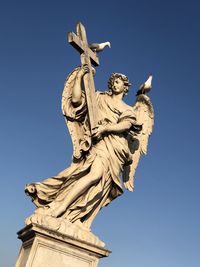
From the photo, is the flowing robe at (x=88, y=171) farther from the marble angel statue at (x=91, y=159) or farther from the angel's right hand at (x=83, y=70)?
the angel's right hand at (x=83, y=70)

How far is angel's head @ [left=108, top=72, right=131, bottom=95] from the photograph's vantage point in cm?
841

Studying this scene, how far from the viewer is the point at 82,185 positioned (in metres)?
7.07

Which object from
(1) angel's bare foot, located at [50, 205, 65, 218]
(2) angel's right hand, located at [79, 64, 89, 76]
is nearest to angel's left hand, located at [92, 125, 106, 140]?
(2) angel's right hand, located at [79, 64, 89, 76]

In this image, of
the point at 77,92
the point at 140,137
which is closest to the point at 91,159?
the point at 77,92

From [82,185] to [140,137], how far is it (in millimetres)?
2278

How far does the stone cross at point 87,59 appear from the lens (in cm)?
768

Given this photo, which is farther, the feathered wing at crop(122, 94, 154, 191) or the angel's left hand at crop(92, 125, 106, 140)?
the feathered wing at crop(122, 94, 154, 191)

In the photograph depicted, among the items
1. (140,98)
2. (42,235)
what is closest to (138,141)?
(140,98)

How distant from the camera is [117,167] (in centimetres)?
757

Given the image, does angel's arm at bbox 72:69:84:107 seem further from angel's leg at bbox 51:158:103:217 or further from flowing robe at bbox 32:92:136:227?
angel's leg at bbox 51:158:103:217

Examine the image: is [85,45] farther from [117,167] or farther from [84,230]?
[84,230]

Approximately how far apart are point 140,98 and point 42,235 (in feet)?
12.8

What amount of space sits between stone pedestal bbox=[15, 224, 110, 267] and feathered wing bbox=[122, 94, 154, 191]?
74.0 inches

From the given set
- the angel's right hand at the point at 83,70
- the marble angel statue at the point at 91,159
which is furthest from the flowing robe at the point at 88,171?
the angel's right hand at the point at 83,70
